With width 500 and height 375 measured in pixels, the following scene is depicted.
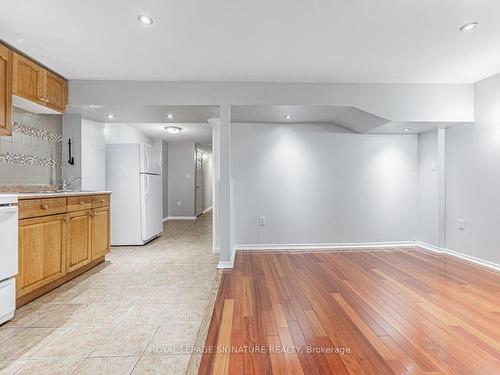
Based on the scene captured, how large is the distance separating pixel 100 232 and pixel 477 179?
15.8 ft

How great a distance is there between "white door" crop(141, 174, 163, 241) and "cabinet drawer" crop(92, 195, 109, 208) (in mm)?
909

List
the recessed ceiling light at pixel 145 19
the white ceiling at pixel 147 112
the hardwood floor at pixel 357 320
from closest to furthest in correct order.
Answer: the hardwood floor at pixel 357 320 < the recessed ceiling light at pixel 145 19 < the white ceiling at pixel 147 112

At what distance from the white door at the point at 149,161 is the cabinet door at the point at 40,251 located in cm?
198

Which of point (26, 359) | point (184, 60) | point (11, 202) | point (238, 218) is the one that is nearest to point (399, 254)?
point (238, 218)

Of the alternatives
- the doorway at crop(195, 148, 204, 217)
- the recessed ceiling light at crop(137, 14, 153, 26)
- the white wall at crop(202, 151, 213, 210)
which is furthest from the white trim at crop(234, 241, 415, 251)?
the white wall at crop(202, 151, 213, 210)

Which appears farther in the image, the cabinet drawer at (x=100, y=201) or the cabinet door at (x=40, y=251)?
the cabinet drawer at (x=100, y=201)

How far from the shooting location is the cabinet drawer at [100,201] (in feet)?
10.6

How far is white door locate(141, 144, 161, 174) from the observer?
4492mm

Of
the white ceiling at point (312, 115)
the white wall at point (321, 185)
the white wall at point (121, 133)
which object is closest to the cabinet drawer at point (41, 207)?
the white ceiling at point (312, 115)

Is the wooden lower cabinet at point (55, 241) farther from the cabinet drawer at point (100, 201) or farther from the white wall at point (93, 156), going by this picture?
the white wall at point (93, 156)

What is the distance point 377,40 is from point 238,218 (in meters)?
2.86

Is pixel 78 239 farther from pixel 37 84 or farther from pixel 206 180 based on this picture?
pixel 206 180

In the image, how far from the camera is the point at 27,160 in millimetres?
3035

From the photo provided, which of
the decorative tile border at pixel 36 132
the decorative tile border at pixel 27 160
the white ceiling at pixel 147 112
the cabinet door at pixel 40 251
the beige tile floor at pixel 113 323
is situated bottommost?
the beige tile floor at pixel 113 323
